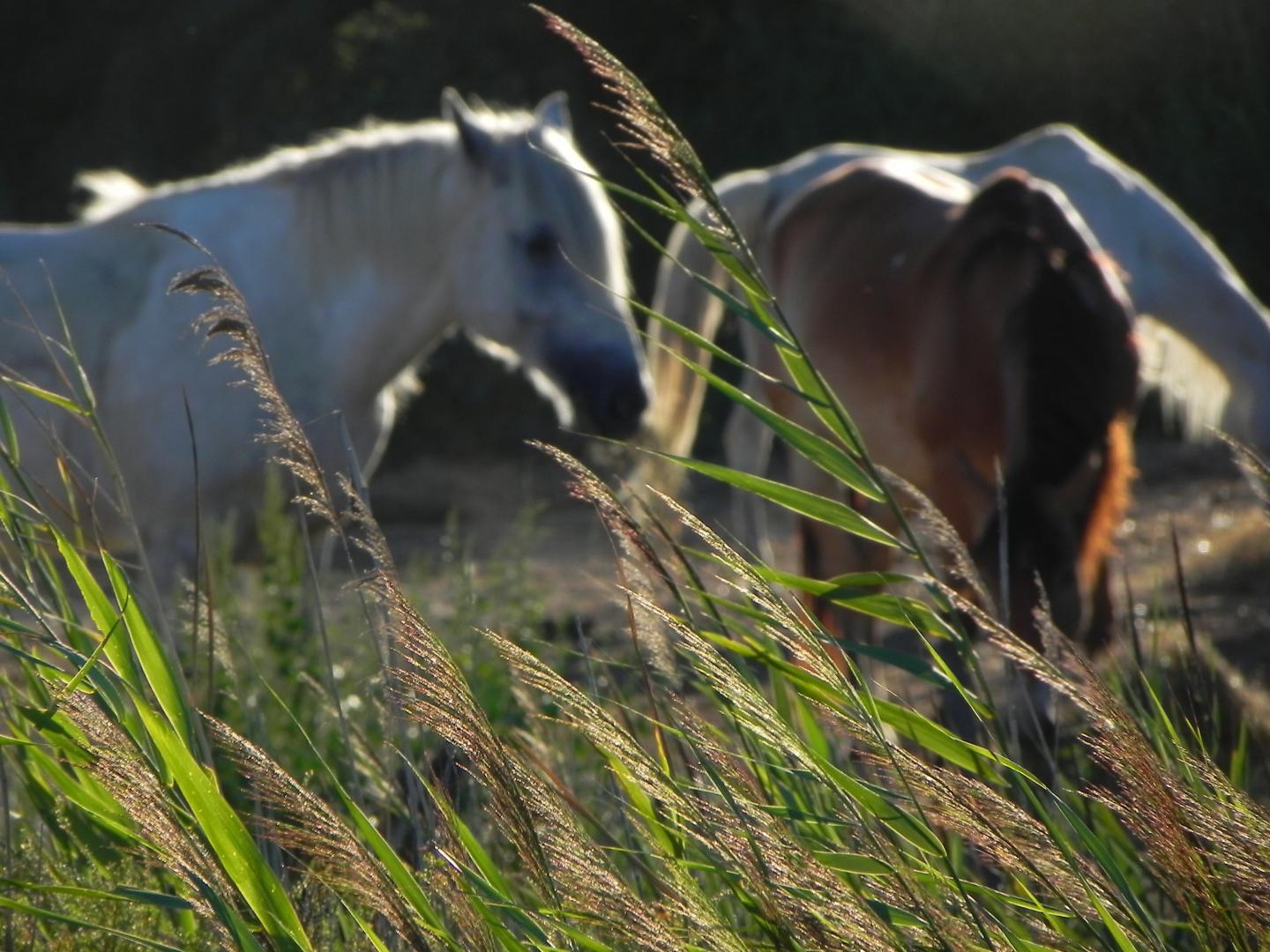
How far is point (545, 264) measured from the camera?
3.71 m

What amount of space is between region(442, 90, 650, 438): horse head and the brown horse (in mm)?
602

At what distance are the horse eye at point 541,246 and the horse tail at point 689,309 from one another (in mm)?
944

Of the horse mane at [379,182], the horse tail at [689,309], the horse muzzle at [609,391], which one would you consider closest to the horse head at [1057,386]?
the horse muzzle at [609,391]

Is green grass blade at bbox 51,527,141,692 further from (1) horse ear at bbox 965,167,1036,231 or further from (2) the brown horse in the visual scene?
(1) horse ear at bbox 965,167,1036,231

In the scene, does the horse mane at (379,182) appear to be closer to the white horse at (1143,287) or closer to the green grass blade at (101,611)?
the white horse at (1143,287)

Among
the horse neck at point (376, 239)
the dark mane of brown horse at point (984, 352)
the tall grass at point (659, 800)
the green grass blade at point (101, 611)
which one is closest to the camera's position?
the tall grass at point (659, 800)

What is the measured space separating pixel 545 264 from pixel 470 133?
0.38 m

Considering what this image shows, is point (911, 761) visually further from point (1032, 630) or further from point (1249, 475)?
point (1032, 630)

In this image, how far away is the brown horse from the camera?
8.53ft

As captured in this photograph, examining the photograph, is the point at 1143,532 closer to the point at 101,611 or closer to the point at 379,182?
the point at 379,182

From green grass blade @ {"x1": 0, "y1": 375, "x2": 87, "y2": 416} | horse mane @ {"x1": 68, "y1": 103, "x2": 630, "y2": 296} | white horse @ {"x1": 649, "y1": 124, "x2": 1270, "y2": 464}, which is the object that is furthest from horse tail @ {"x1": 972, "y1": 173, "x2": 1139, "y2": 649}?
green grass blade @ {"x1": 0, "y1": 375, "x2": 87, "y2": 416}

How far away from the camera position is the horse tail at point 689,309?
4805 millimetres

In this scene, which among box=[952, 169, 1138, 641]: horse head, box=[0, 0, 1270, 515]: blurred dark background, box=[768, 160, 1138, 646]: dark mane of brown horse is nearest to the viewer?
box=[952, 169, 1138, 641]: horse head

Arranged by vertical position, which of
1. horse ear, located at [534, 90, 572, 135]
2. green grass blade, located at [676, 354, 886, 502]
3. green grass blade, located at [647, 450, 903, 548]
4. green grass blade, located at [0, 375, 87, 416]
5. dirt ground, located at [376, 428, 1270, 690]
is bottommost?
dirt ground, located at [376, 428, 1270, 690]
